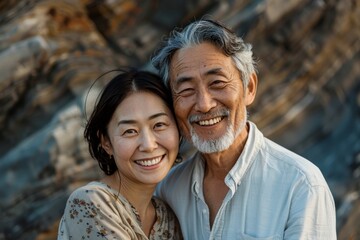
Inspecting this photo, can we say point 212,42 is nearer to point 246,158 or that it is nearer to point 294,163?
point 246,158

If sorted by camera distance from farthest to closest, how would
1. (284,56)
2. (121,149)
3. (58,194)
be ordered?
1. (284,56)
2. (58,194)
3. (121,149)

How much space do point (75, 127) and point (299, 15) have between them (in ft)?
10.6

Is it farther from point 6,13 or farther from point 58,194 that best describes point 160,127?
point 6,13

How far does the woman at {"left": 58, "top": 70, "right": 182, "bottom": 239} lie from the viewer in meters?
3.03

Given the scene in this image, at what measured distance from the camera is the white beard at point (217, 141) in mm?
3285

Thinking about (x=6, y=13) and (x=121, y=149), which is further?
(x=6, y=13)

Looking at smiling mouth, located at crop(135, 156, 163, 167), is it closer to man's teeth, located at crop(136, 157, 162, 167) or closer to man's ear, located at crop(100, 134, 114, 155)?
man's teeth, located at crop(136, 157, 162, 167)

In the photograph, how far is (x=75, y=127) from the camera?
6.39m

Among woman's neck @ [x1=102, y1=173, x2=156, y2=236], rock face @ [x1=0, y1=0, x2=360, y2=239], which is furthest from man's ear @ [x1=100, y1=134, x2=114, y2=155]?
rock face @ [x1=0, y1=0, x2=360, y2=239]

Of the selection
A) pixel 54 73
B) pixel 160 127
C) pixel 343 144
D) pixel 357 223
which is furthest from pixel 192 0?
pixel 160 127

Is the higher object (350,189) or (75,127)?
(75,127)

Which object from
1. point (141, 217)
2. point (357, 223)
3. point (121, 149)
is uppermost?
point (121, 149)

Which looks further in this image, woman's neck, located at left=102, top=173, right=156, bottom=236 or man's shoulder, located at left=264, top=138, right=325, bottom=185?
woman's neck, located at left=102, top=173, right=156, bottom=236

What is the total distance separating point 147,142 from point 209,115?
0.40 meters
